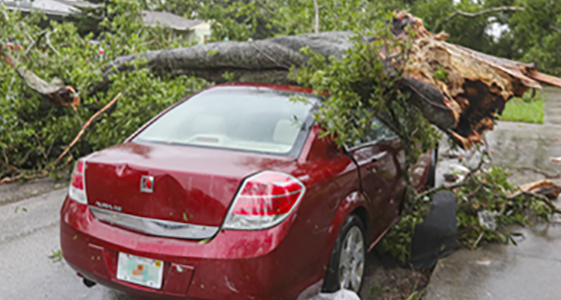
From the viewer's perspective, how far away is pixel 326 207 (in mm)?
2963

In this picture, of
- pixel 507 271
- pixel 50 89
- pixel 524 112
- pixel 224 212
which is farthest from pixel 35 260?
pixel 524 112

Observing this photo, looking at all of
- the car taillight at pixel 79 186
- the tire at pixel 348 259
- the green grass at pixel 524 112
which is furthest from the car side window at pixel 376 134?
the green grass at pixel 524 112

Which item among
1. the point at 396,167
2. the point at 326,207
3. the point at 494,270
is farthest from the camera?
the point at 396,167

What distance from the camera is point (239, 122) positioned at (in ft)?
11.4

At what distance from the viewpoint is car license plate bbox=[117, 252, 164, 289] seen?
265 cm

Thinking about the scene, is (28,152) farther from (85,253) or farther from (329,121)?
(329,121)

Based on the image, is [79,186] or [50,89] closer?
[79,186]

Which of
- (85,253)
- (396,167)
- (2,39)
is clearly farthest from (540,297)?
(2,39)

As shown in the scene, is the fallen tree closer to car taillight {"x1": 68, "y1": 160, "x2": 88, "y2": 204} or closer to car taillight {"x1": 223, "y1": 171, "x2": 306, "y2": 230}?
car taillight {"x1": 223, "y1": 171, "x2": 306, "y2": 230}

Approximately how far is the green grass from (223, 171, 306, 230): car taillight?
9.19 metres

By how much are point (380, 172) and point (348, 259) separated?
844 millimetres

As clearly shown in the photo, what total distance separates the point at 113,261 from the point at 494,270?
9.35 feet

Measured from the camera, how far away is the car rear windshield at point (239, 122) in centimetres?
325

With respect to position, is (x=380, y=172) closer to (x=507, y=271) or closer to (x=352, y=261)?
(x=352, y=261)
